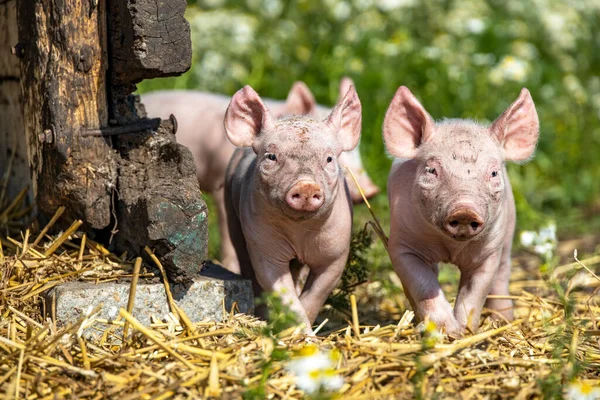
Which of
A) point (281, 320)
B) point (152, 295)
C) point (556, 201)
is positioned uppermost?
point (281, 320)

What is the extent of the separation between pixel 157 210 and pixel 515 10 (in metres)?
7.67

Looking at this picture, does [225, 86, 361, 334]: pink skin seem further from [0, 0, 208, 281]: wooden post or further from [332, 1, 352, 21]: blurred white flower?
[332, 1, 352, 21]: blurred white flower

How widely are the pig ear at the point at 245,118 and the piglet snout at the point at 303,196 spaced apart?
1.81 ft

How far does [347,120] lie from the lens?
15.0 feet

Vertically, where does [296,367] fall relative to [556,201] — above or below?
above

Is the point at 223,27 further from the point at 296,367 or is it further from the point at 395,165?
the point at 296,367

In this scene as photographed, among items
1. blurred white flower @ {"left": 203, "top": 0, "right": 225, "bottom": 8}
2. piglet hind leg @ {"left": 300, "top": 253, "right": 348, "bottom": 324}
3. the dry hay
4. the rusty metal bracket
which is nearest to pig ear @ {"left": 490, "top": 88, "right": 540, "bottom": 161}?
the dry hay

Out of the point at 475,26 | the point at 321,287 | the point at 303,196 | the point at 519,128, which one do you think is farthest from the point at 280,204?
the point at 475,26

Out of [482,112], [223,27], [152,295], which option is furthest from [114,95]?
[223,27]

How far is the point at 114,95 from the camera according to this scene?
4.45 m

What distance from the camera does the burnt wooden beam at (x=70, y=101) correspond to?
4.29 meters

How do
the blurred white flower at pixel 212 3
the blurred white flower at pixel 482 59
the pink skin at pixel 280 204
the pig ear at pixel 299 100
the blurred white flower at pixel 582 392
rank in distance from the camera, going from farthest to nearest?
the blurred white flower at pixel 212 3 → the blurred white flower at pixel 482 59 → the pig ear at pixel 299 100 → the pink skin at pixel 280 204 → the blurred white flower at pixel 582 392

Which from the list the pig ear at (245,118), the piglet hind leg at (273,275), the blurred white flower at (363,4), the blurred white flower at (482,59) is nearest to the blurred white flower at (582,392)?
the piglet hind leg at (273,275)

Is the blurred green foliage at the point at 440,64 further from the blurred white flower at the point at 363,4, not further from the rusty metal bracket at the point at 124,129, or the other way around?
the rusty metal bracket at the point at 124,129
